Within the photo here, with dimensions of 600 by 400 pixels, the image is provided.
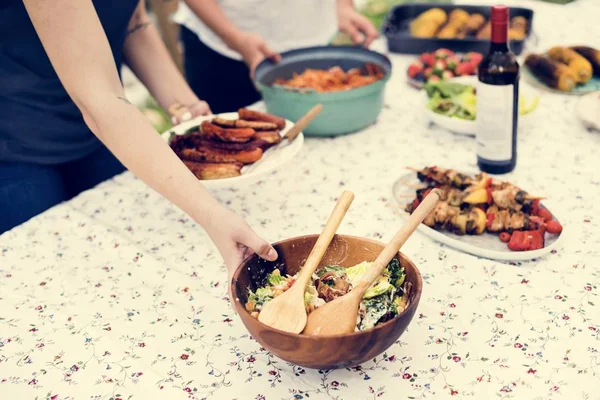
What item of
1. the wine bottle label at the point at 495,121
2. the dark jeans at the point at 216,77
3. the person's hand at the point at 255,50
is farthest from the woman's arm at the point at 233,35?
the wine bottle label at the point at 495,121

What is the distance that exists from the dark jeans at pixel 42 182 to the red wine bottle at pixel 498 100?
42.5 inches

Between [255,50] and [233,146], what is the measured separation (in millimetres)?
618

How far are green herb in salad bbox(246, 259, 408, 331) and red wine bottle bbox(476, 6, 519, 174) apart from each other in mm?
577

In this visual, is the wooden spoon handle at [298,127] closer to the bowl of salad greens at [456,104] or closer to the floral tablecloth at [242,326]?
the floral tablecloth at [242,326]

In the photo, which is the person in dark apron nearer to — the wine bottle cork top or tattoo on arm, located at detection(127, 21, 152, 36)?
tattoo on arm, located at detection(127, 21, 152, 36)

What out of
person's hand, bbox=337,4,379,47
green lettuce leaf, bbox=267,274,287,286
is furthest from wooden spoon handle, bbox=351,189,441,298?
person's hand, bbox=337,4,379,47

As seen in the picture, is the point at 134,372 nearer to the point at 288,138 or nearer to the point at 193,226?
the point at 193,226

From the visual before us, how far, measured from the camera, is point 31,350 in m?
1.10

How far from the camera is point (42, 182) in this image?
1708 millimetres

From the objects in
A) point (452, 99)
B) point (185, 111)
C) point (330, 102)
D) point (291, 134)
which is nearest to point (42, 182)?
point (185, 111)

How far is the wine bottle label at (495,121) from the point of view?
4.65 ft

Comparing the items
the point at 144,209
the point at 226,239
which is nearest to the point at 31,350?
the point at 226,239

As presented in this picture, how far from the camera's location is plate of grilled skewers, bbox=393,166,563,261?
1231mm

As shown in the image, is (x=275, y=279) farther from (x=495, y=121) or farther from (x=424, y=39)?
(x=424, y=39)
